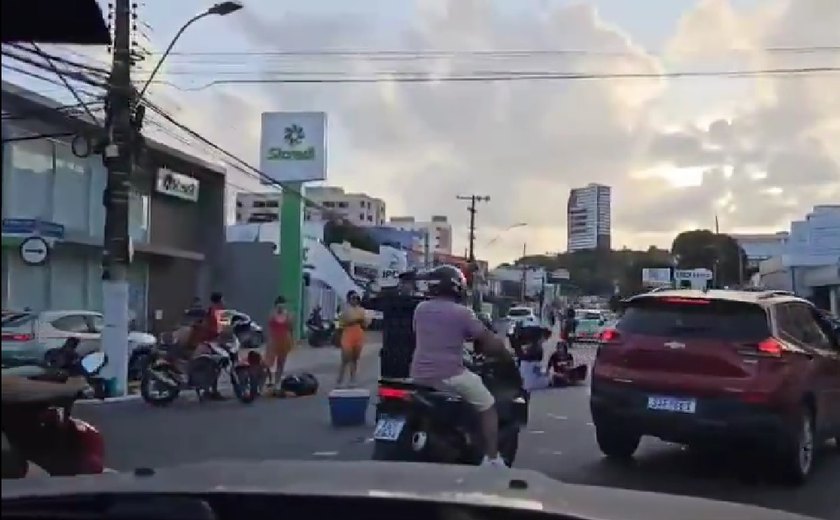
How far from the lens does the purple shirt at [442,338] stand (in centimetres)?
786

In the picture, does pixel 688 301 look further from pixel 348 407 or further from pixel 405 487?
pixel 405 487

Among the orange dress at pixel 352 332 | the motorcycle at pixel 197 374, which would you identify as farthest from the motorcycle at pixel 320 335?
the motorcycle at pixel 197 374

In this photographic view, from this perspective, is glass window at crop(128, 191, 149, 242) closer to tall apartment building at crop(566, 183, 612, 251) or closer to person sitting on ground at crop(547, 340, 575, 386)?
person sitting on ground at crop(547, 340, 575, 386)

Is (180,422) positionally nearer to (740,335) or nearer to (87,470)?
(740,335)

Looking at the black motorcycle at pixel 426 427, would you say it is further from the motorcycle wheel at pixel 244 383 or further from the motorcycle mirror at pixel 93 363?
the motorcycle mirror at pixel 93 363

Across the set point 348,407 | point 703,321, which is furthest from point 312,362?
point 703,321

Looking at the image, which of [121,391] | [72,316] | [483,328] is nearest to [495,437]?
[483,328]

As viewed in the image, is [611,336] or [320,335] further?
[320,335]

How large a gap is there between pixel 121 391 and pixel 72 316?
506cm

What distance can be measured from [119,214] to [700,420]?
10449 millimetres

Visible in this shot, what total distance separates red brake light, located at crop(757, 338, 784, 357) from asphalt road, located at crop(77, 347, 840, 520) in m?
1.10

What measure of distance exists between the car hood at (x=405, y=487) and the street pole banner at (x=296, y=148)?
119ft

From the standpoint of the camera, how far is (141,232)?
34.2 m

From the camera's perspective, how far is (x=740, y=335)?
9.48 metres
